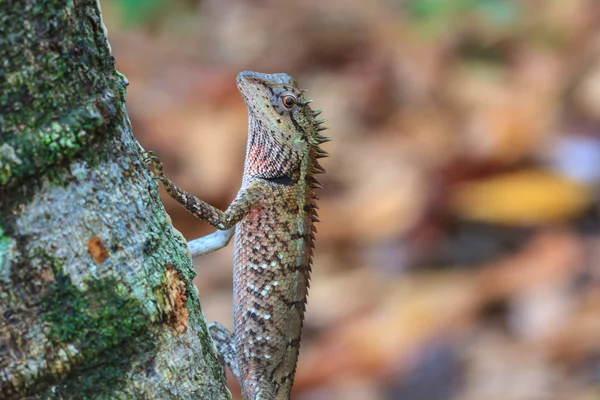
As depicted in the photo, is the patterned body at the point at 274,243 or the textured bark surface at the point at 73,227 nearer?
the textured bark surface at the point at 73,227

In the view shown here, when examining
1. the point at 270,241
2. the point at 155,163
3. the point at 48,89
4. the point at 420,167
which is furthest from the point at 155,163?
the point at 420,167

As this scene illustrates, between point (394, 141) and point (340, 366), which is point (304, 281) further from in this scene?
point (394, 141)

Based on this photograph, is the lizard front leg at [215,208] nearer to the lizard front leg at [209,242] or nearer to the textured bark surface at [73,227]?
the lizard front leg at [209,242]

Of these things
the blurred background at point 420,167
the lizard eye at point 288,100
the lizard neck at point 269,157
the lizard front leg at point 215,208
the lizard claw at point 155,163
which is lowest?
the lizard claw at point 155,163

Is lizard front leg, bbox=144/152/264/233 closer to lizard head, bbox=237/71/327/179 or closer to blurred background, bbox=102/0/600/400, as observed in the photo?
lizard head, bbox=237/71/327/179

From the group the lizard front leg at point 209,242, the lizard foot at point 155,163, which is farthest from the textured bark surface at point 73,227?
the lizard front leg at point 209,242

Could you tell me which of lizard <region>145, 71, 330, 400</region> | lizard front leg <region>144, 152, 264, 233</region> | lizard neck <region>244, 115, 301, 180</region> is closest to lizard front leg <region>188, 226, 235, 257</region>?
lizard <region>145, 71, 330, 400</region>

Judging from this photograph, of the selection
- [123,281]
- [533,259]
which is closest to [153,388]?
[123,281]
